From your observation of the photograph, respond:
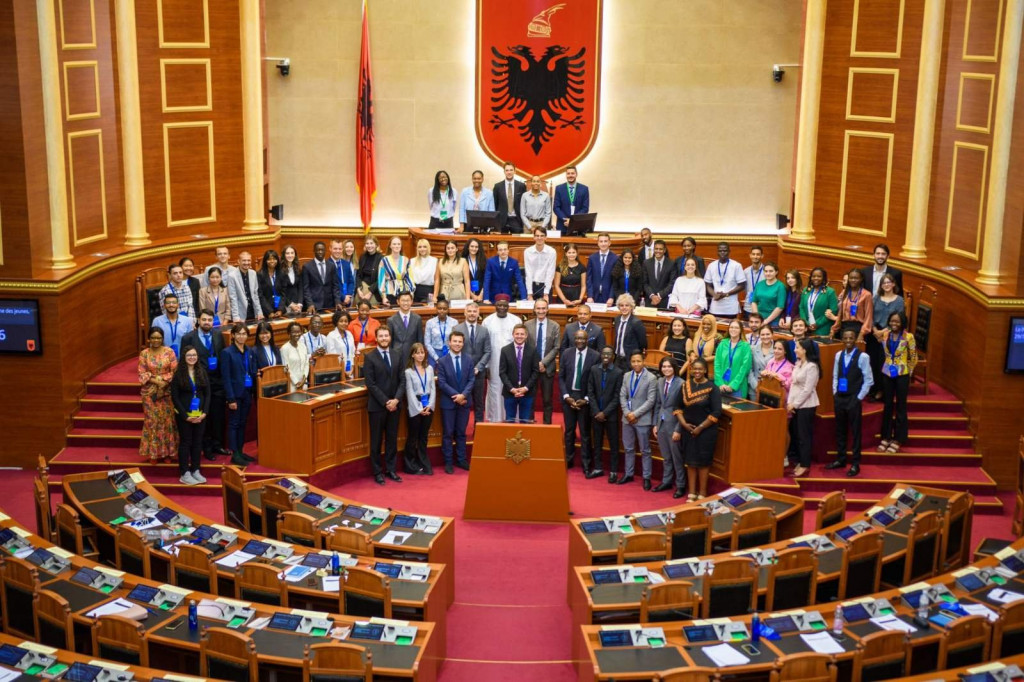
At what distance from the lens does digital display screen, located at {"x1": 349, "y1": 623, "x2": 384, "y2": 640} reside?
8.70 metres

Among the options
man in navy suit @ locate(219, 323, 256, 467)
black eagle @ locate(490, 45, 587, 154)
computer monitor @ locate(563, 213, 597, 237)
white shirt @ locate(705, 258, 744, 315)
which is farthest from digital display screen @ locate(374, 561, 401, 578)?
black eagle @ locate(490, 45, 587, 154)

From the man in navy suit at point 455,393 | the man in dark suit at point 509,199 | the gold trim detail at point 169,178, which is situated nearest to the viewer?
the man in navy suit at point 455,393

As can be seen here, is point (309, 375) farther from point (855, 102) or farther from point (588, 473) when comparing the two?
point (855, 102)

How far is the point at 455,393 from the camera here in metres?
13.8

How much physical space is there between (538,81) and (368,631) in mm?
11597

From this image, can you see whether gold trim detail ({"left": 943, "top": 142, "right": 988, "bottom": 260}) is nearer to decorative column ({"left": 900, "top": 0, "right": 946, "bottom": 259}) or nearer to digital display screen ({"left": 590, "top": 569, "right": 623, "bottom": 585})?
decorative column ({"left": 900, "top": 0, "right": 946, "bottom": 259})

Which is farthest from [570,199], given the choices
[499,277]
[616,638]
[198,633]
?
[198,633]

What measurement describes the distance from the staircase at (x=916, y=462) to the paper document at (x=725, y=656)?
15.1 feet

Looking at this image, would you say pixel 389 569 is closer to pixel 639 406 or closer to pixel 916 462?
pixel 639 406

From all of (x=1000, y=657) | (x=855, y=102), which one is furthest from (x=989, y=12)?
(x=1000, y=657)

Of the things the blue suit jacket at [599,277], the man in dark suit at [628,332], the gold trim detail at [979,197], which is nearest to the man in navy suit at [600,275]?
the blue suit jacket at [599,277]

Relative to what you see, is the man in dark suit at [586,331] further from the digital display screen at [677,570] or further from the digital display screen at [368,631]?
the digital display screen at [368,631]

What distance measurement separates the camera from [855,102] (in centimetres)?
1673

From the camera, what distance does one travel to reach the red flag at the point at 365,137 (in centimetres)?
1827
